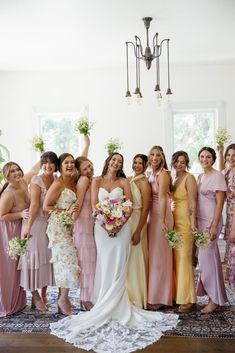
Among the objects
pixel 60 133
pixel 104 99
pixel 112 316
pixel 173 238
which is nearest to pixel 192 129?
pixel 104 99

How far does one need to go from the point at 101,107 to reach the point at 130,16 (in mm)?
2732

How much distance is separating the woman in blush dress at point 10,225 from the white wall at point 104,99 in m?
3.47

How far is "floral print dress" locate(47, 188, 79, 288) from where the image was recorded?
3.92 meters

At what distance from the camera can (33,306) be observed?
4379 millimetres

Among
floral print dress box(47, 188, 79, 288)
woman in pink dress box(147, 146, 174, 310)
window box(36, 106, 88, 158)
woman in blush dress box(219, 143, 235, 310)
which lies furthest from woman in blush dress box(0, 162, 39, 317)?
window box(36, 106, 88, 158)

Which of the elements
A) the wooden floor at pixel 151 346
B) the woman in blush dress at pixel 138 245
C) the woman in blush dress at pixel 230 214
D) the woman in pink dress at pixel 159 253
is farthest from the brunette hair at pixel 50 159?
the woman in blush dress at pixel 230 214

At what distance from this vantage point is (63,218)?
3.77 metres

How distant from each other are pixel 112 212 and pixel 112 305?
0.86 metres

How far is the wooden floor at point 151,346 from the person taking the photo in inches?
128

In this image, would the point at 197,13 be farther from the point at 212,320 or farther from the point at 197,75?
the point at 212,320

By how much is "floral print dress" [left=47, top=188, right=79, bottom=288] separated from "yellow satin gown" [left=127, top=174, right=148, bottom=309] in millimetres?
553

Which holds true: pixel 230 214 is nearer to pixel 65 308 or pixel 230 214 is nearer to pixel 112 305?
pixel 112 305

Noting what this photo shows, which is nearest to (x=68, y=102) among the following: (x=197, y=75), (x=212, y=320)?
(x=197, y=75)

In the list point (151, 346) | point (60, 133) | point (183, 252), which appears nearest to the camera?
point (151, 346)
